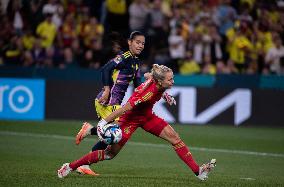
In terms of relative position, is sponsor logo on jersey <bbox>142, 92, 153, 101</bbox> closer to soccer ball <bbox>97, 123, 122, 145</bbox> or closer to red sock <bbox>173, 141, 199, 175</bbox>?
soccer ball <bbox>97, 123, 122, 145</bbox>

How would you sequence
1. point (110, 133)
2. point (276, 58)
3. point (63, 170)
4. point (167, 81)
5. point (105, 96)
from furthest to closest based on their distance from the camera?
point (276, 58)
point (105, 96)
point (63, 170)
point (167, 81)
point (110, 133)

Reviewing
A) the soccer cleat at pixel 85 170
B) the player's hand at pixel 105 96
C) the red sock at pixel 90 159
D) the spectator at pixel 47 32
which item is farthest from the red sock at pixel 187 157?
the spectator at pixel 47 32

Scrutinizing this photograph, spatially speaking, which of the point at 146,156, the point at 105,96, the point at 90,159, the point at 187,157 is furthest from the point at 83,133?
the point at 146,156

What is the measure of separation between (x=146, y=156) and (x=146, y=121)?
11.3ft

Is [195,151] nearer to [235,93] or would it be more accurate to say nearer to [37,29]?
[235,93]

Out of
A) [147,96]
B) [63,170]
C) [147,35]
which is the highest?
[147,35]

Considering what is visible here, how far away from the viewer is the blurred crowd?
20.4 metres

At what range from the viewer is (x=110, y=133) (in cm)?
919

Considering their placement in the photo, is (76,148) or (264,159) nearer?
(264,159)

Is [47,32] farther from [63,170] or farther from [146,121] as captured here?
[63,170]

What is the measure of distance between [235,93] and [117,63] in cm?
897

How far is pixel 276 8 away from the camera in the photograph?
74.2 feet

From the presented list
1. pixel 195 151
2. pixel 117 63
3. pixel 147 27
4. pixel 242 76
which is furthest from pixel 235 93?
pixel 117 63

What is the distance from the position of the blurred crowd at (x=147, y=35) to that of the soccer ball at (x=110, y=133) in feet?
34.7
